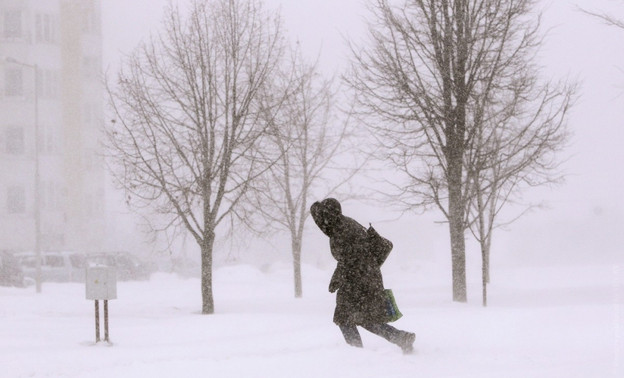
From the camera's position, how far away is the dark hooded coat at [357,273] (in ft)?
25.4

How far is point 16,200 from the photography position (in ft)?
157

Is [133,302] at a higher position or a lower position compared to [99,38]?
lower

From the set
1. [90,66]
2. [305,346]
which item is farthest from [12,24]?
[305,346]

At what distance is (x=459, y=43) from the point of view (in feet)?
54.4

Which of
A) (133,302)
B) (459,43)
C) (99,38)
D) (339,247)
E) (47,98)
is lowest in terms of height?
(133,302)

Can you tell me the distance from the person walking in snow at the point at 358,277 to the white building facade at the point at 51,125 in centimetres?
3776

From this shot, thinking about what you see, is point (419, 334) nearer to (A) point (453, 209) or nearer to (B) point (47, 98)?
(A) point (453, 209)

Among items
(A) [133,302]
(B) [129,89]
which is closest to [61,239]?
(A) [133,302]

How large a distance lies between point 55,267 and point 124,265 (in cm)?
305

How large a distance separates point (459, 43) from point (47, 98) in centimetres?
3880

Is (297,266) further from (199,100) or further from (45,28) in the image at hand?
(45,28)

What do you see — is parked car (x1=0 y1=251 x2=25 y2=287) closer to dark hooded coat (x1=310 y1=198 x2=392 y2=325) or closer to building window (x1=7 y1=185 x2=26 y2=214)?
building window (x1=7 y1=185 x2=26 y2=214)

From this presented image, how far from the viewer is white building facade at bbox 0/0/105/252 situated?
A: 48.2 metres

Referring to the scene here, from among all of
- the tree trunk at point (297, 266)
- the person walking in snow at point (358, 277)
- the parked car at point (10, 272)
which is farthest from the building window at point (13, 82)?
the person walking in snow at point (358, 277)
